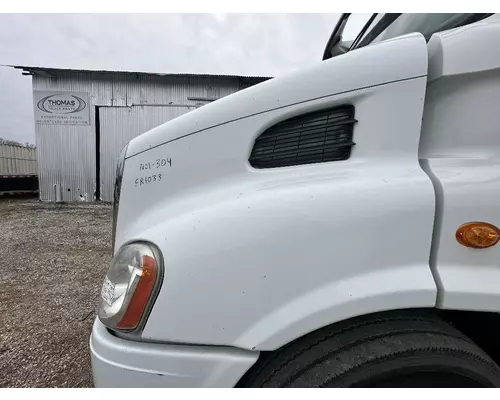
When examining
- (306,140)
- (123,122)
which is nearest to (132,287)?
(306,140)

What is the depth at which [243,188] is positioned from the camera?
43.4 inches

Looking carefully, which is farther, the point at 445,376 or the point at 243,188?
the point at 243,188

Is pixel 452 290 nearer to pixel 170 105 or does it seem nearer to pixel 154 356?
pixel 154 356

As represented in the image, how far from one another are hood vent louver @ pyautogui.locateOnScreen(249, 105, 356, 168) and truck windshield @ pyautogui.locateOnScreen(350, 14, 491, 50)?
60cm

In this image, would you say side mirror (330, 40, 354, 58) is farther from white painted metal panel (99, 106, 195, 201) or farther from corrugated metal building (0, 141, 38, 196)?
corrugated metal building (0, 141, 38, 196)

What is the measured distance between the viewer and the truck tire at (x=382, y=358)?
3.04ft

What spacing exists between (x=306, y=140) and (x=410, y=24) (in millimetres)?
969

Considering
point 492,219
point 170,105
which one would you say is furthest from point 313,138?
point 170,105

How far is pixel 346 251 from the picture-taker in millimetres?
951


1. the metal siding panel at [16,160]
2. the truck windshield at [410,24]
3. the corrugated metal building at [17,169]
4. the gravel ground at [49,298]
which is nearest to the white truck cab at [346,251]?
the truck windshield at [410,24]

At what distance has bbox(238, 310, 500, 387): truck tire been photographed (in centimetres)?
93

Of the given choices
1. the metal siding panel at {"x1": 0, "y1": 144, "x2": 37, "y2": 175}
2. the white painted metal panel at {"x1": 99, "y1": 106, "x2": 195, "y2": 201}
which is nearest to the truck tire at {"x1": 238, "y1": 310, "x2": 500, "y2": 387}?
the white painted metal panel at {"x1": 99, "y1": 106, "x2": 195, "y2": 201}

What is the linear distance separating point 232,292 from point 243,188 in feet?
1.19

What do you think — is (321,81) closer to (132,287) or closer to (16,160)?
(132,287)
